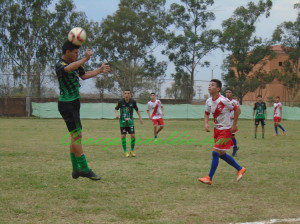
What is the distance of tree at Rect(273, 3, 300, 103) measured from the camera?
44128mm

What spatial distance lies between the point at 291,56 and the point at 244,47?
9.45m

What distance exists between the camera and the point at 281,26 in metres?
46.4

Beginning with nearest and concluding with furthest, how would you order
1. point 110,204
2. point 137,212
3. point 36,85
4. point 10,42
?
point 137,212 → point 110,204 → point 36,85 → point 10,42

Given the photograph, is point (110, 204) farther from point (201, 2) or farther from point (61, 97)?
point (201, 2)

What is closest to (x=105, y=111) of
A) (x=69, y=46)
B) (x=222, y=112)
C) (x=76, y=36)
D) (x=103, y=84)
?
(x=103, y=84)

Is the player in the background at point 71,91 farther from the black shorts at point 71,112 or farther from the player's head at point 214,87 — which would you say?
the player's head at point 214,87

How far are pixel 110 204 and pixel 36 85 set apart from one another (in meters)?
32.8

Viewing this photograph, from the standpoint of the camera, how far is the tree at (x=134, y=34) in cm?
4784

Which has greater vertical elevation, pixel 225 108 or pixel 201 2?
pixel 201 2

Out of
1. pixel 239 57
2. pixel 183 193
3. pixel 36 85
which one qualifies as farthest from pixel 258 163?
pixel 239 57

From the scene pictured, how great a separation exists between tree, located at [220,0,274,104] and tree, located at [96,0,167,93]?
905cm

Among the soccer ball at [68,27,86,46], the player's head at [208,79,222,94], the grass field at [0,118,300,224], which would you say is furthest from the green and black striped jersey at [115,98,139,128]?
the soccer ball at [68,27,86,46]

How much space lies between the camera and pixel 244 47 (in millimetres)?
43344

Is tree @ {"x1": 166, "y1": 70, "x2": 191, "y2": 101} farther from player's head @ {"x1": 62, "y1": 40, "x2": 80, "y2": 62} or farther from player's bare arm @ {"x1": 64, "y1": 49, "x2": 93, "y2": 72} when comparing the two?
player's bare arm @ {"x1": 64, "y1": 49, "x2": 93, "y2": 72}
